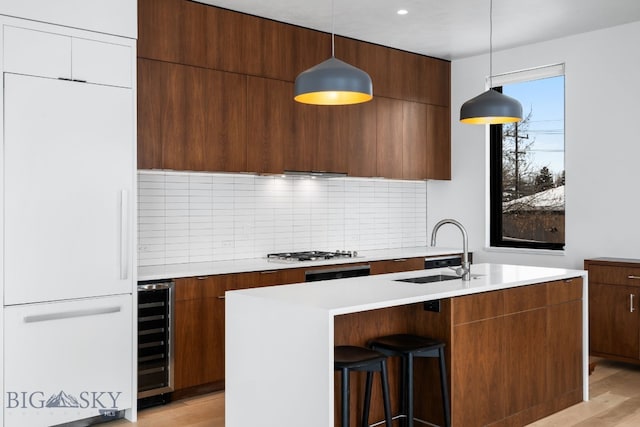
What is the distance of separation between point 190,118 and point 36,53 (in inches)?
51.2

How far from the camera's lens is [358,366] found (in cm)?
298

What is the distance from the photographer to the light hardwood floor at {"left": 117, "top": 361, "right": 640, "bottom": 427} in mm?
3988

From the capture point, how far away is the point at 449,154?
6941 millimetres

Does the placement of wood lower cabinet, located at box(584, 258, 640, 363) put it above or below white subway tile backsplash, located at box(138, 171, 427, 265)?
below

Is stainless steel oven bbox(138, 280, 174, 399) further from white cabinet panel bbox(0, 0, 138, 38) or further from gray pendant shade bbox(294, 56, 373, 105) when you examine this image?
gray pendant shade bbox(294, 56, 373, 105)

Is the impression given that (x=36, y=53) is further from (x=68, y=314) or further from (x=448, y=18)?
(x=448, y=18)

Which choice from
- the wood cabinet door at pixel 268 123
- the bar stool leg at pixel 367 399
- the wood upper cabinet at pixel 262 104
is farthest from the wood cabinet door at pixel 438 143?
the bar stool leg at pixel 367 399

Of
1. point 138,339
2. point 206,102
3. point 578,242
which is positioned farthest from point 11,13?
point 578,242

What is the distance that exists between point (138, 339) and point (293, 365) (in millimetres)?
1679

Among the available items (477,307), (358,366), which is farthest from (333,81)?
(477,307)

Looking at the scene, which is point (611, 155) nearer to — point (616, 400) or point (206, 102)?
point (616, 400)

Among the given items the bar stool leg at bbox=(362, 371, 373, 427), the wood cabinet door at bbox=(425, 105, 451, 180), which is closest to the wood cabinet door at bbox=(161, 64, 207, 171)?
the bar stool leg at bbox=(362, 371, 373, 427)

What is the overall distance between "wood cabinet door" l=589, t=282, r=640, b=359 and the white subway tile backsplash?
2.26 m

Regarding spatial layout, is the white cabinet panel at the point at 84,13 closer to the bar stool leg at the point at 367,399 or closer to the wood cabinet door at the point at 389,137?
the bar stool leg at the point at 367,399
